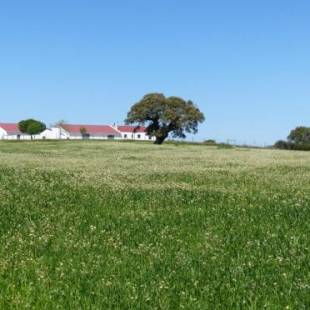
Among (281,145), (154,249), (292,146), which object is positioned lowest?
(154,249)

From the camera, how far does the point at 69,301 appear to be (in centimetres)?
793

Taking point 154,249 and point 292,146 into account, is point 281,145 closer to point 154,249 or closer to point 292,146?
point 292,146

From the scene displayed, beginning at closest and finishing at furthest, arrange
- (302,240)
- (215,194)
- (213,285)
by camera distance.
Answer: (213,285)
(302,240)
(215,194)

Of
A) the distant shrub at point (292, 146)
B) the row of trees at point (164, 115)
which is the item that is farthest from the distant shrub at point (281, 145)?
the row of trees at point (164, 115)

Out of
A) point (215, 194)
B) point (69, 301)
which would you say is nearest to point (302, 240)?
point (69, 301)

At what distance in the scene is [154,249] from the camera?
10844mm

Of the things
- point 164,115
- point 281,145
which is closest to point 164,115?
point 164,115

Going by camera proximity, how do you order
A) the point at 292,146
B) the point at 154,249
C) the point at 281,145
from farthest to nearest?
1. the point at 281,145
2. the point at 292,146
3. the point at 154,249

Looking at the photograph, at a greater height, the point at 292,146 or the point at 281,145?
the point at 281,145

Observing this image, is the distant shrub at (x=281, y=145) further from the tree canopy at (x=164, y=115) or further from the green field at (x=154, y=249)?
the green field at (x=154, y=249)

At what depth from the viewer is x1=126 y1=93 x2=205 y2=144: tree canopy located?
12912cm

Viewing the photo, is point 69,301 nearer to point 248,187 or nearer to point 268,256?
point 268,256

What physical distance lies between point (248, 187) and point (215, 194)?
322 cm

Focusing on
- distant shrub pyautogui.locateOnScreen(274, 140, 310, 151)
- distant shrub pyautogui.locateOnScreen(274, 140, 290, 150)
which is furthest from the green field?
distant shrub pyautogui.locateOnScreen(274, 140, 290, 150)
